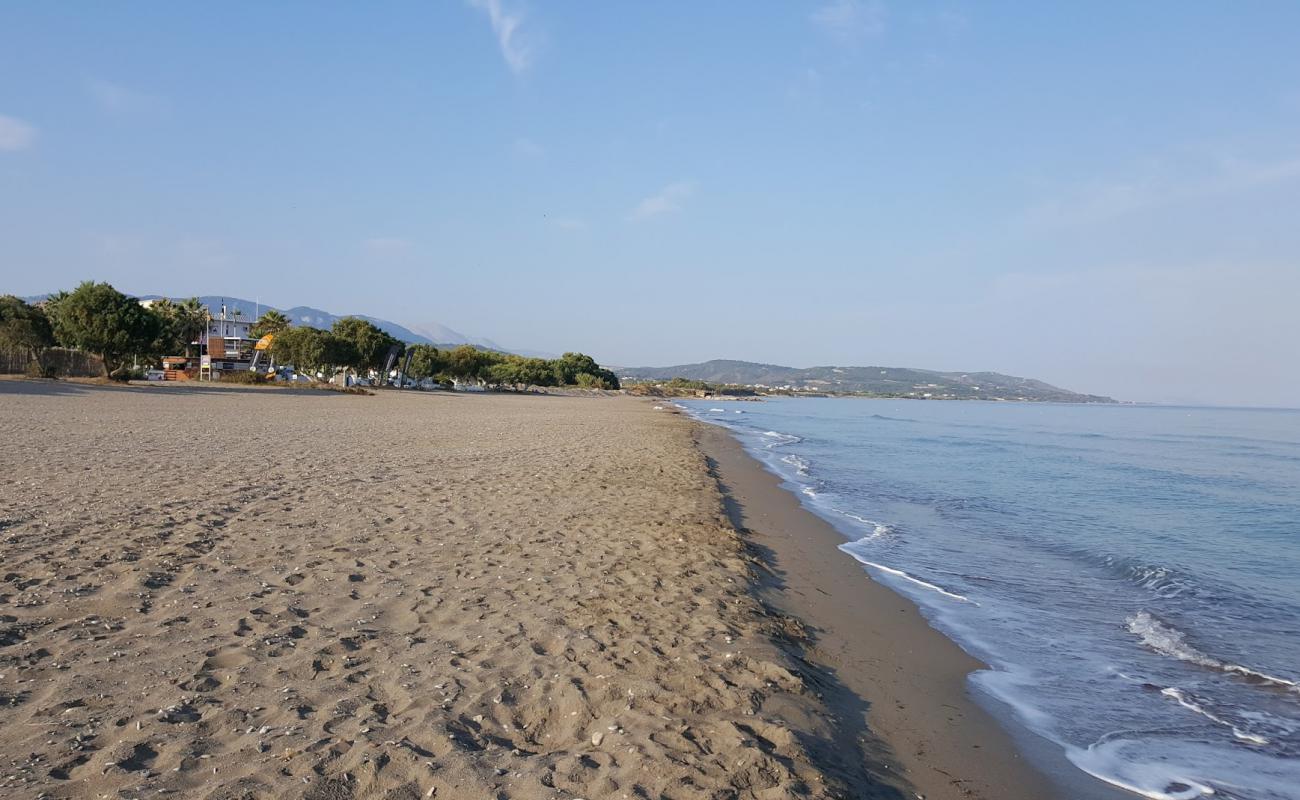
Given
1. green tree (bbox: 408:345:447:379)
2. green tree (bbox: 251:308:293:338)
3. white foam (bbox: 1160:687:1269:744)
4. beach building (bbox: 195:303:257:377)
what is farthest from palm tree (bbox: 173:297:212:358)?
white foam (bbox: 1160:687:1269:744)

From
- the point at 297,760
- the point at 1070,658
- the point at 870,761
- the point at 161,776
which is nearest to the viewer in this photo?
the point at 161,776

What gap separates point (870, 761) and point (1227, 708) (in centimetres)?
389

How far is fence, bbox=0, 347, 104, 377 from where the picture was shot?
168ft

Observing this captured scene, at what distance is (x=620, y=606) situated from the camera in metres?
7.18

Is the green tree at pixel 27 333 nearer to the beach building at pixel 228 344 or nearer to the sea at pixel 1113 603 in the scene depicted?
the beach building at pixel 228 344

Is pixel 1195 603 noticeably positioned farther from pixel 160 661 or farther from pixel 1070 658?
pixel 160 661

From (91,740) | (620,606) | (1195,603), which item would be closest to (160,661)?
(91,740)

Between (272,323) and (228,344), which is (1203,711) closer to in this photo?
(272,323)

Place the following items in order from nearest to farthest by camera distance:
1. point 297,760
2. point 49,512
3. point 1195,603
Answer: point 297,760 → point 49,512 → point 1195,603

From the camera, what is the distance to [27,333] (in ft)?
171

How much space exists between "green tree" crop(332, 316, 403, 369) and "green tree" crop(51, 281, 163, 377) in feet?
86.3

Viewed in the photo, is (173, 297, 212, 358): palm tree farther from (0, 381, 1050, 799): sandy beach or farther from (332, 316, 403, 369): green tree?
(0, 381, 1050, 799): sandy beach

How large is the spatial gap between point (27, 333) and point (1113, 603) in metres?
64.3

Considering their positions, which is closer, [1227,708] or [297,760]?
[297,760]
